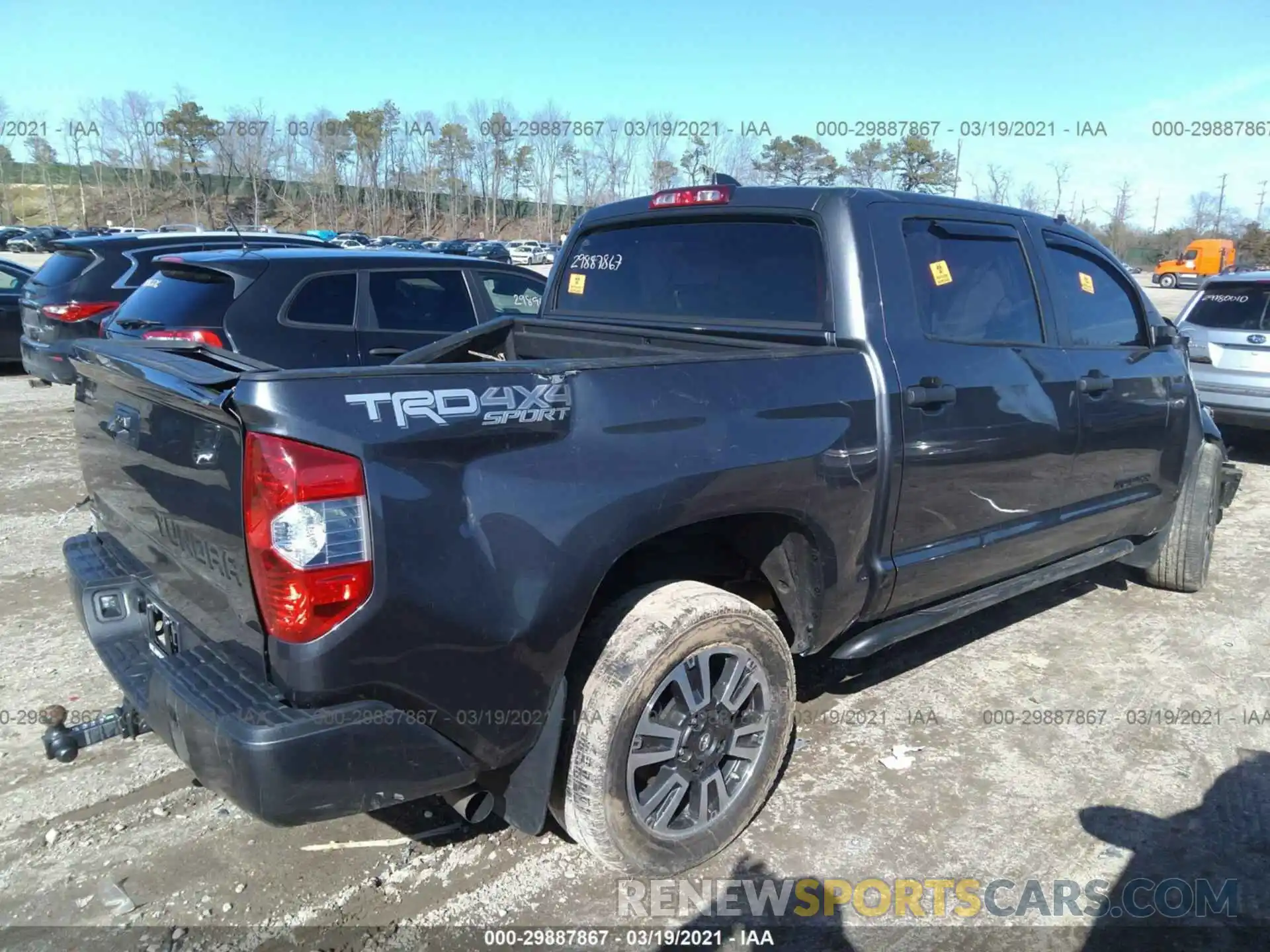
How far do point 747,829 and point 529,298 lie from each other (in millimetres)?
5393

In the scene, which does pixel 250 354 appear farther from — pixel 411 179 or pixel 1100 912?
pixel 411 179

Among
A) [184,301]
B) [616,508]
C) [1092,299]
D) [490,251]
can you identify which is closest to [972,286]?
[1092,299]

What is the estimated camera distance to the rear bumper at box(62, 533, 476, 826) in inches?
81.4

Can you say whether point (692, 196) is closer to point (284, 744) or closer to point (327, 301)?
point (284, 744)

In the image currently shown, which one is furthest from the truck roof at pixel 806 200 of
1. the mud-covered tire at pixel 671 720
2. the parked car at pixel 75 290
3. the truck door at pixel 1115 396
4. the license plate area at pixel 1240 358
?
the parked car at pixel 75 290

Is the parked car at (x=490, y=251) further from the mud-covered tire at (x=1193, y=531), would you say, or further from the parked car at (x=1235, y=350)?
the mud-covered tire at (x=1193, y=531)

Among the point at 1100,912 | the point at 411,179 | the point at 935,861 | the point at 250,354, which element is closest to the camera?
the point at 1100,912

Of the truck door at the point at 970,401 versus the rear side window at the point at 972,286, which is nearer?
the truck door at the point at 970,401

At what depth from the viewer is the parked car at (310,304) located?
6176mm

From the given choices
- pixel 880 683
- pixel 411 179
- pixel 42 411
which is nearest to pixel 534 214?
pixel 411 179

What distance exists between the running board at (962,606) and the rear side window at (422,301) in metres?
4.37

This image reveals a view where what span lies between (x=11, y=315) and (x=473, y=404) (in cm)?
1230

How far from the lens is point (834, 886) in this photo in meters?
2.81

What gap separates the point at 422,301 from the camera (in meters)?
7.01
